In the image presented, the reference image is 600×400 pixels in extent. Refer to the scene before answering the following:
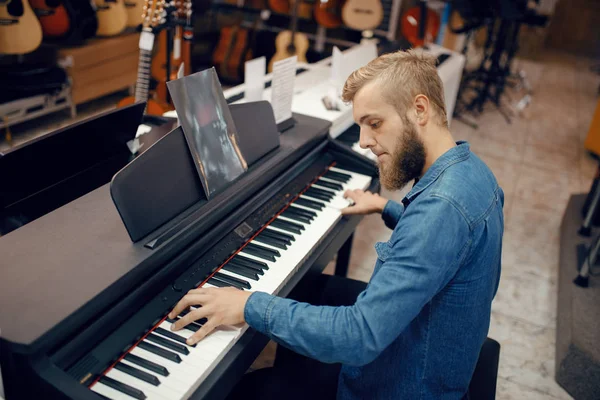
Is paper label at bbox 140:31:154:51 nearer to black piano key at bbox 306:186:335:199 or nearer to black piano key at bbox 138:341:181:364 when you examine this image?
black piano key at bbox 306:186:335:199

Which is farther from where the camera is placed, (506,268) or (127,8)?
(127,8)

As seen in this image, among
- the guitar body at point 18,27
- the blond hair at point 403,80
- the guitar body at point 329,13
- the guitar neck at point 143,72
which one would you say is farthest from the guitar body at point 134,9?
the blond hair at point 403,80

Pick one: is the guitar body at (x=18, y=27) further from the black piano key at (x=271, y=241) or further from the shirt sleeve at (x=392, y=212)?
the shirt sleeve at (x=392, y=212)

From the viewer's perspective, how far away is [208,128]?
1.54 meters

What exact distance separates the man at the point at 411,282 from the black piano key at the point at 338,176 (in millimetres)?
898

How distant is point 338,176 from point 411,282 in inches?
49.2

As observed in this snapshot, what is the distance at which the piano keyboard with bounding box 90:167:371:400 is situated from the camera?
1120 mm

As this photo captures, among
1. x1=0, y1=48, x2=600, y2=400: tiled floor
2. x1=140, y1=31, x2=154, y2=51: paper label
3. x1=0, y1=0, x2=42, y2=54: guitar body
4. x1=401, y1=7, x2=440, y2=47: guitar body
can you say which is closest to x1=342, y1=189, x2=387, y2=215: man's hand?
x1=0, y1=48, x2=600, y2=400: tiled floor

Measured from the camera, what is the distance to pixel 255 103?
1.82 meters

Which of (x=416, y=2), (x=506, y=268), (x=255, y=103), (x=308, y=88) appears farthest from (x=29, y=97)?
(x=416, y=2)

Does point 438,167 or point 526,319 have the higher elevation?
point 438,167

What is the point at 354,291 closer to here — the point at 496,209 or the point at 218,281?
the point at 218,281

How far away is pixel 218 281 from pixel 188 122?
461mm

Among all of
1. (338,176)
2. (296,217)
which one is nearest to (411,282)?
(296,217)
